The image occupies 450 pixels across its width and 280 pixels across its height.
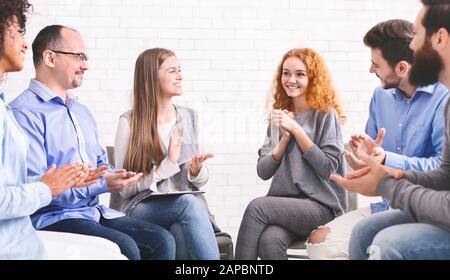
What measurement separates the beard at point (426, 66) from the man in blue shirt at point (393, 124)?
2 centimetres

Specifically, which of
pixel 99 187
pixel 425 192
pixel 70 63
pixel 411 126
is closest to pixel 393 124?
pixel 411 126

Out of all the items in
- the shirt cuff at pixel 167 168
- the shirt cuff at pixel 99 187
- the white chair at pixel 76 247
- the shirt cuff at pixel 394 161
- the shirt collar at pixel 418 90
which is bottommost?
the white chair at pixel 76 247

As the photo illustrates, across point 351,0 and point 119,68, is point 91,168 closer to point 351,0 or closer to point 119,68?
point 119,68

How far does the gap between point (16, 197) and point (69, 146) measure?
415 mm

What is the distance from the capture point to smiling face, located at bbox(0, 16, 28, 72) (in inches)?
93.4

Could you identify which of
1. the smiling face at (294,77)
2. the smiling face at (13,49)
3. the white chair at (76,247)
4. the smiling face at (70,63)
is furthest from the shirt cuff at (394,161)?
the smiling face at (13,49)

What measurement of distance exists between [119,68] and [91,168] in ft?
1.29

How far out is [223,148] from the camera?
104 inches

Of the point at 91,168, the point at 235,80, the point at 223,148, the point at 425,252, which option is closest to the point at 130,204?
the point at 91,168

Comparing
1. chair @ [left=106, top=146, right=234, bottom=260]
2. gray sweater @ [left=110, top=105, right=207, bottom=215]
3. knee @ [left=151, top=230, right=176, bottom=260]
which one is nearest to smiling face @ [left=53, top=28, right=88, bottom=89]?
chair @ [left=106, top=146, right=234, bottom=260]

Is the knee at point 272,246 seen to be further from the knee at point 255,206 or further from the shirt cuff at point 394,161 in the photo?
the shirt cuff at point 394,161

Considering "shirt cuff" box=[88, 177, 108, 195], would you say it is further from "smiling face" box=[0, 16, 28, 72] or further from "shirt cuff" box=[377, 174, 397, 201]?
"shirt cuff" box=[377, 174, 397, 201]

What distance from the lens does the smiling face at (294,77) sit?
2.60m

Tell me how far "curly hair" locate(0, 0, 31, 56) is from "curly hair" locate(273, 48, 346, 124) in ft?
3.11
